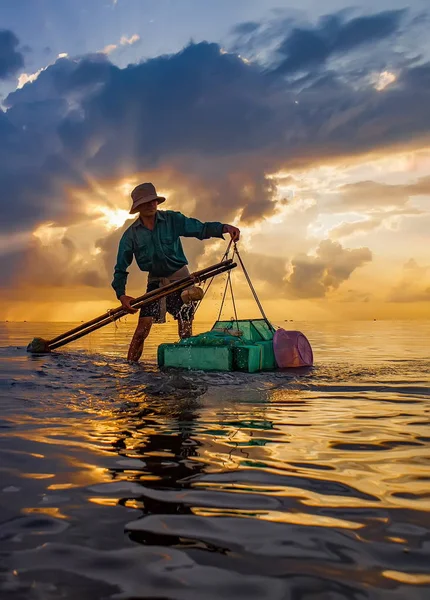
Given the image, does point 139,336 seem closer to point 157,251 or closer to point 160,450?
point 157,251

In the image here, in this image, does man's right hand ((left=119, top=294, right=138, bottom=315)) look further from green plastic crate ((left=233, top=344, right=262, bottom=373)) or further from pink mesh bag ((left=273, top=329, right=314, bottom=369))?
pink mesh bag ((left=273, top=329, right=314, bottom=369))

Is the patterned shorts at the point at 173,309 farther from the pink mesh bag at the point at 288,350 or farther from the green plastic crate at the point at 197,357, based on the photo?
the pink mesh bag at the point at 288,350

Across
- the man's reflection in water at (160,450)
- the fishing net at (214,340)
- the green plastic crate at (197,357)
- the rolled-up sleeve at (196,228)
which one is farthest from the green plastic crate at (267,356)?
the man's reflection in water at (160,450)

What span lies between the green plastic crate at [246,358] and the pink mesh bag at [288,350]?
756 mm

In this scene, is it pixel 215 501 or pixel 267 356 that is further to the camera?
pixel 267 356

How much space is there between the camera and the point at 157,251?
33.8 feet

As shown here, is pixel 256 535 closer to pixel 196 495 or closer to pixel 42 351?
pixel 196 495

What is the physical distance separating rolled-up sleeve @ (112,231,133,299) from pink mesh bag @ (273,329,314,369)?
3246 millimetres

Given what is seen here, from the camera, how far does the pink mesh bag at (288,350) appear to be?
9492 millimetres

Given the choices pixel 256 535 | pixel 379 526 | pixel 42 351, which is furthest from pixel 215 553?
pixel 42 351

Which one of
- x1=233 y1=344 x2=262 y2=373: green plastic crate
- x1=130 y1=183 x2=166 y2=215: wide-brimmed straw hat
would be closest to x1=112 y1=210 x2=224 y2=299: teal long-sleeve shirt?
x1=130 y1=183 x2=166 y2=215: wide-brimmed straw hat

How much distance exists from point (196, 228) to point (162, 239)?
2.22 feet

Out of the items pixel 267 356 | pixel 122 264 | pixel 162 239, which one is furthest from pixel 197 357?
pixel 122 264

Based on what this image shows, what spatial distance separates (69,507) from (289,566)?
114 centimetres
